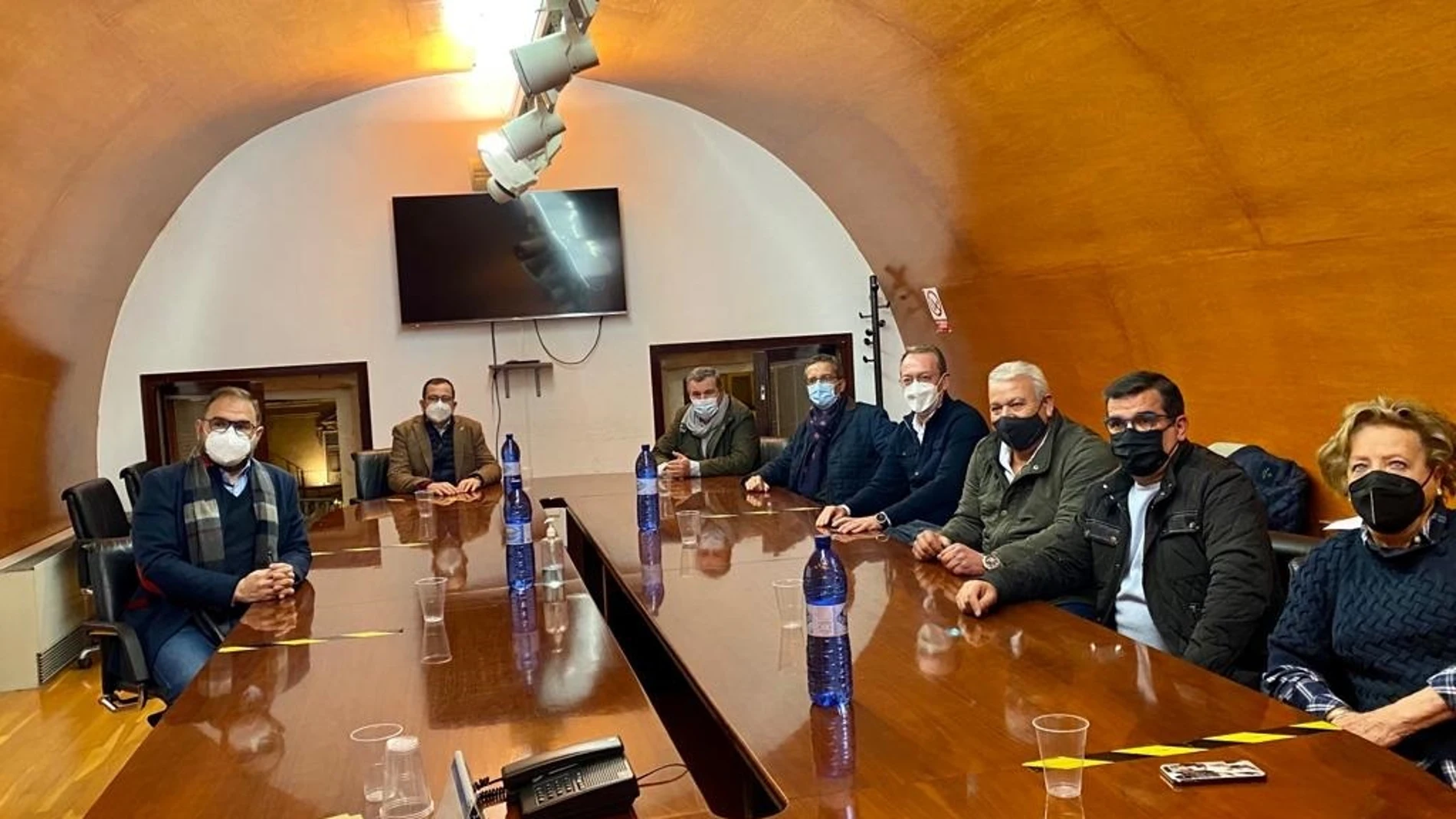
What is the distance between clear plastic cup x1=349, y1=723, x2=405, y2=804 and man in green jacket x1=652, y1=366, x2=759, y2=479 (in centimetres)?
392

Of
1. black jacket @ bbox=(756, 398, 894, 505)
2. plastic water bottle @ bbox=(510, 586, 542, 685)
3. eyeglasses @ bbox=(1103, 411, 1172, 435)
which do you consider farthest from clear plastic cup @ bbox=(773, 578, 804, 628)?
black jacket @ bbox=(756, 398, 894, 505)

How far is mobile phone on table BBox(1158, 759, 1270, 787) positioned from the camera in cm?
165

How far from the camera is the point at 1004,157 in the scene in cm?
523

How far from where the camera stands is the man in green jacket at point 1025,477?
3.29m

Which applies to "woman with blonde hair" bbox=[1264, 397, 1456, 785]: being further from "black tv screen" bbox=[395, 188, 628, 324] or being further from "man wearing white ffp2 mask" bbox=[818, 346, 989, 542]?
"black tv screen" bbox=[395, 188, 628, 324]

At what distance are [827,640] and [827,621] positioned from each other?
4 cm

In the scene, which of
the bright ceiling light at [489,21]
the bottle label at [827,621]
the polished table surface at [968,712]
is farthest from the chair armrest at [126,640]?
the bright ceiling light at [489,21]

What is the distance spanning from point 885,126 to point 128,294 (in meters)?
4.66

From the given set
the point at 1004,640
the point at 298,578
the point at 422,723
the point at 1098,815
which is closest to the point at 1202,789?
the point at 1098,815

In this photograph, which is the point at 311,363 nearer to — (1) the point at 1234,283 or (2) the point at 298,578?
(2) the point at 298,578

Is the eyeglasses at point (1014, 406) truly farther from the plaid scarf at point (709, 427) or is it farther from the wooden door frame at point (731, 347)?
the wooden door frame at point (731, 347)

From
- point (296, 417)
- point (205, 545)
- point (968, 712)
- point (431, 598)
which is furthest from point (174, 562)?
point (296, 417)

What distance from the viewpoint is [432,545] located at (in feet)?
13.7

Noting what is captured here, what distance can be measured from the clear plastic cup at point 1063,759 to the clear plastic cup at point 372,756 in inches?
37.0
